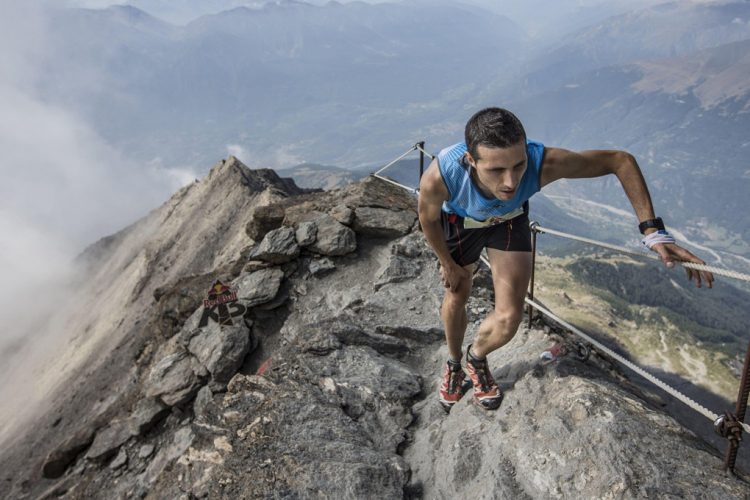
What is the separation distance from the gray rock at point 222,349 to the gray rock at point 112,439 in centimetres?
241

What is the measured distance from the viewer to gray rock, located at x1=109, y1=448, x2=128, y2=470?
10.9m

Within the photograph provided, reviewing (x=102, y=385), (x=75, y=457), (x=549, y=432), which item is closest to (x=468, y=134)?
(x=549, y=432)

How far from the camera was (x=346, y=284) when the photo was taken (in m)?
Result: 13.1

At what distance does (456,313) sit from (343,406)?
2660 mm

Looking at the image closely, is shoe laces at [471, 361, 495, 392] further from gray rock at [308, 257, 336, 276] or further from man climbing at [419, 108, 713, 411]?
gray rock at [308, 257, 336, 276]

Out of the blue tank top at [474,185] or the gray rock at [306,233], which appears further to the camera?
the gray rock at [306,233]

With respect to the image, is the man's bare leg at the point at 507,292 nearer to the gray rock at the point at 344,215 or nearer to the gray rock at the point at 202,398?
the gray rock at the point at 202,398

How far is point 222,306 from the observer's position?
12398 millimetres

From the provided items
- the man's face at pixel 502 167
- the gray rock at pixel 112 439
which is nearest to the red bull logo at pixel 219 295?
the gray rock at pixel 112 439

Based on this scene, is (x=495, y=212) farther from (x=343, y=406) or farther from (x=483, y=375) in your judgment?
(x=343, y=406)

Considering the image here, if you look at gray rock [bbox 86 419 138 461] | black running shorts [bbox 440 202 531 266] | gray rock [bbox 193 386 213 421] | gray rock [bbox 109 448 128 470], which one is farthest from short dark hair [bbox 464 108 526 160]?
gray rock [bbox 109 448 128 470]

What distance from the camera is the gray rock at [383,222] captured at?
13922mm

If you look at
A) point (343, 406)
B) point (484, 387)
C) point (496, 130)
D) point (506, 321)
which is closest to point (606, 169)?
point (496, 130)

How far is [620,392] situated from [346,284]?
843cm
